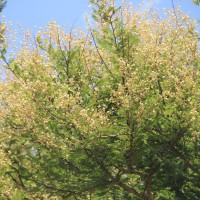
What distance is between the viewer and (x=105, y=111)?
6578mm

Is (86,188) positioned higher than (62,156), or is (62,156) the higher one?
(62,156)

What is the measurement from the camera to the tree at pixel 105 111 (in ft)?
17.6

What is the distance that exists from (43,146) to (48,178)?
1.12 meters

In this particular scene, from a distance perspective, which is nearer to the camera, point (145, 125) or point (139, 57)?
point (145, 125)

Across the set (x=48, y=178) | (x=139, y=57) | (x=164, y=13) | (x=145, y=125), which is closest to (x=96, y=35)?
(x=139, y=57)

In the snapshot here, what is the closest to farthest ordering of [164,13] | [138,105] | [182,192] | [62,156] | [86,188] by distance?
1. [138,105]
2. [62,156]
3. [86,188]
4. [182,192]
5. [164,13]

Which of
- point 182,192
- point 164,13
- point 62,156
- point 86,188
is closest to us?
point 62,156

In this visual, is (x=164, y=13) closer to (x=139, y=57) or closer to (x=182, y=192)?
(x=139, y=57)

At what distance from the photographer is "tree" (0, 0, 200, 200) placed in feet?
17.6

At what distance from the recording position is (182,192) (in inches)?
279

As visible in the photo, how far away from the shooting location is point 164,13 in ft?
25.7

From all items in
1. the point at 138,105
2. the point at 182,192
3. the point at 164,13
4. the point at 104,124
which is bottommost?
the point at 182,192

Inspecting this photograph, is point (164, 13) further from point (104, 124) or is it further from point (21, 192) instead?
point (21, 192)

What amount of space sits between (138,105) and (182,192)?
9.48ft
